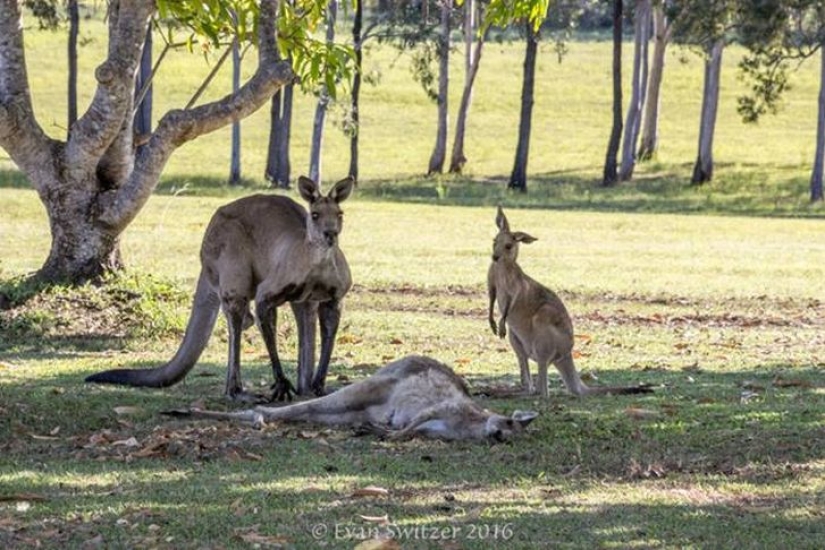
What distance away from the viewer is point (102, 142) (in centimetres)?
1527

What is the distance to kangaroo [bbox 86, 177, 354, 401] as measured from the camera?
11086 mm

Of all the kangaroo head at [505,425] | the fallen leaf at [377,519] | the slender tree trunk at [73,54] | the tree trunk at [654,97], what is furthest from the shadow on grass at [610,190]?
the fallen leaf at [377,519]

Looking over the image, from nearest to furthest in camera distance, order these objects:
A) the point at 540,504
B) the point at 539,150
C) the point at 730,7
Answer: the point at 540,504, the point at 730,7, the point at 539,150

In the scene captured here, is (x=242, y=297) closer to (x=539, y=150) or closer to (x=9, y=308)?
(x=9, y=308)

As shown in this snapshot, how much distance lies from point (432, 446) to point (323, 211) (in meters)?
2.19

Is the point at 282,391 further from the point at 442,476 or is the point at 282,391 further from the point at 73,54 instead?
the point at 73,54

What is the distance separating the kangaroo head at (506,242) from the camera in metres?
12.1

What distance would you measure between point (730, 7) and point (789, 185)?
12.4 meters

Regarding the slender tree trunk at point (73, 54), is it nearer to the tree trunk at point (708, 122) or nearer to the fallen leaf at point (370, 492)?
the tree trunk at point (708, 122)

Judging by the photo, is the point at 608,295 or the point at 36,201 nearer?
the point at 608,295

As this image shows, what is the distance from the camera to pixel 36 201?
35250mm

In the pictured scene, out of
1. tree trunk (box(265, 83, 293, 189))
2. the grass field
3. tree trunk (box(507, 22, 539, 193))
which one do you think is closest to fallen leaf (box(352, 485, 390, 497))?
the grass field

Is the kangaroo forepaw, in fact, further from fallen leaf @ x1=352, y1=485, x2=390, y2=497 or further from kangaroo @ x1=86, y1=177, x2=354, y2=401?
fallen leaf @ x1=352, y1=485, x2=390, y2=497

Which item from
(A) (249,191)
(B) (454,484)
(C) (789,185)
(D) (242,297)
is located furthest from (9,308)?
(C) (789,185)
